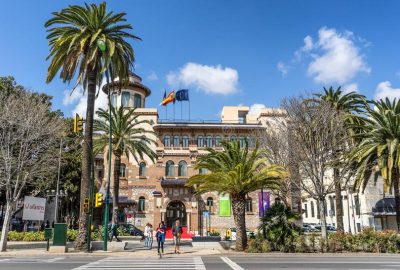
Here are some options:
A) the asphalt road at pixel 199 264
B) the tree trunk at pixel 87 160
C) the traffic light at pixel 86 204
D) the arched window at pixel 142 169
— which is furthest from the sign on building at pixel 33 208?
the arched window at pixel 142 169

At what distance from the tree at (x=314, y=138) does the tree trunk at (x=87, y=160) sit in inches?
607

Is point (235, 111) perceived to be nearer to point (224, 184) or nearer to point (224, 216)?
point (224, 216)

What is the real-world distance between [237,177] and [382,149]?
43.6 feet

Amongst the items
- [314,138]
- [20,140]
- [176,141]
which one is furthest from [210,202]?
[20,140]

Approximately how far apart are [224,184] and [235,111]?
112 feet

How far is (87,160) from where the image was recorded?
25.5 m

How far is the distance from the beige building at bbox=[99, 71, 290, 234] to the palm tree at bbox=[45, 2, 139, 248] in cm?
2185

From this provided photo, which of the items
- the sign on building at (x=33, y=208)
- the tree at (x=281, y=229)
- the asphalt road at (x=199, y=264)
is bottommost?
the asphalt road at (x=199, y=264)

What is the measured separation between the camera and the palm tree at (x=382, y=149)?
99.2 feet

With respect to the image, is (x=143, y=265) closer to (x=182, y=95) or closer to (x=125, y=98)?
(x=182, y=95)

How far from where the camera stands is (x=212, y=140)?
52.4 meters

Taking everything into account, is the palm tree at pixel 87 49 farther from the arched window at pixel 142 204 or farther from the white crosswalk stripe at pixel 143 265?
the arched window at pixel 142 204

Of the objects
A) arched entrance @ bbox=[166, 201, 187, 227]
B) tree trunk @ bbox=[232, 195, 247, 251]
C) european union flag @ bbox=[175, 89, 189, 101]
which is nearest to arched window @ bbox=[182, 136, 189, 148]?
european union flag @ bbox=[175, 89, 189, 101]

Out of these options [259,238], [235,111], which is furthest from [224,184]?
[235,111]
